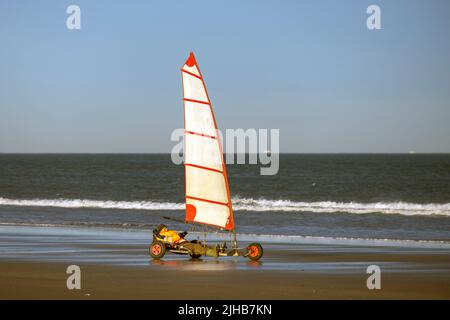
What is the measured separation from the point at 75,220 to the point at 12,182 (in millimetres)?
51648

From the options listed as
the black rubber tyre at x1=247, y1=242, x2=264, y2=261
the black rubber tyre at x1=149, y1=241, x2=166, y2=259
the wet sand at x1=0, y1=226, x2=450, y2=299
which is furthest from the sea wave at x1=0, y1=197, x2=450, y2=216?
the black rubber tyre at x1=149, y1=241, x2=166, y2=259

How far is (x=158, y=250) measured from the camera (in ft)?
66.7

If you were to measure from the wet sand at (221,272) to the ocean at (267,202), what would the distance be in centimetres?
689

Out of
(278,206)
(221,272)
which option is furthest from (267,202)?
(221,272)

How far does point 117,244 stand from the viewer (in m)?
25.0

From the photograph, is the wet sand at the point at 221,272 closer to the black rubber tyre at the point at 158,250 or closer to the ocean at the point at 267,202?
the black rubber tyre at the point at 158,250

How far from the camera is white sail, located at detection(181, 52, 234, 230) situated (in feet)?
65.4

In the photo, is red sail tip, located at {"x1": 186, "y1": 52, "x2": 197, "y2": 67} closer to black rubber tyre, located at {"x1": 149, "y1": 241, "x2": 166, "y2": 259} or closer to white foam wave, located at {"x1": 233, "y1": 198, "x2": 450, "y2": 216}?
black rubber tyre, located at {"x1": 149, "y1": 241, "x2": 166, "y2": 259}

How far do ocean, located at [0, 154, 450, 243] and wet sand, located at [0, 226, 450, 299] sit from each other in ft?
22.6

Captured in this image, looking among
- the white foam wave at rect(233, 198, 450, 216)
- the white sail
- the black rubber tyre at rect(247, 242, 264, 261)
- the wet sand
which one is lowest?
the wet sand

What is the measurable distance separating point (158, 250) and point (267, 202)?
37472 mm
